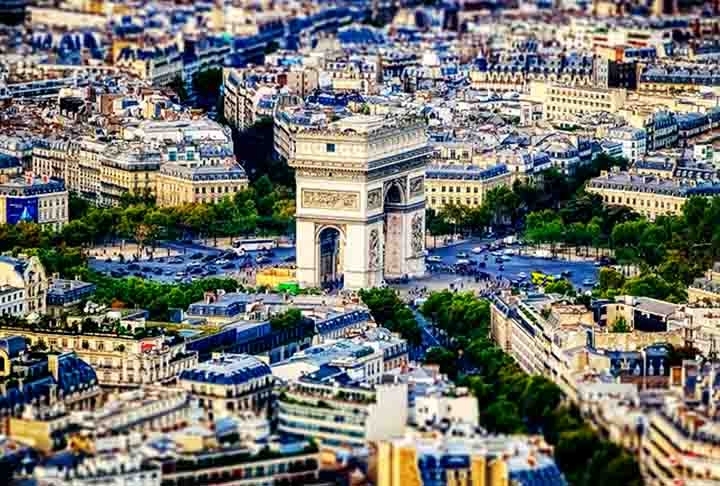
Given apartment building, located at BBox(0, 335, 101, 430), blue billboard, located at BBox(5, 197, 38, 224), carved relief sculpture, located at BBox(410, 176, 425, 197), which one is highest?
carved relief sculpture, located at BBox(410, 176, 425, 197)

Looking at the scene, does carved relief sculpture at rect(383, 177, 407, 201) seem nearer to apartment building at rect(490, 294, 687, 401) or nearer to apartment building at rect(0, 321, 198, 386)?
apartment building at rect(490, 294, 687, 401)

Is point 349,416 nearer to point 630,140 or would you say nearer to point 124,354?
point 124,354

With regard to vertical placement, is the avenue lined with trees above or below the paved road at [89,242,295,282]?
above

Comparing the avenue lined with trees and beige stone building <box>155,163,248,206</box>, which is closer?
the avenue lined with trees

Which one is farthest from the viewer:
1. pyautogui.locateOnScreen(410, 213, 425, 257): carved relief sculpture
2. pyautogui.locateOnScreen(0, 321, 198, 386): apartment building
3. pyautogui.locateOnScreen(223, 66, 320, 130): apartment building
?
pyautogui.locateOnScreen(223, 66, 320, 130): apartment building

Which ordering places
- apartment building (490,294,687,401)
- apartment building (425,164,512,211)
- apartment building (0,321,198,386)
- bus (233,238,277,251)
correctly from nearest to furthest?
apartment building (490,294,687,401) → apartment building (0,321,198,386) → bus (233,238,277,251) → apartment building (425,164,512,211)

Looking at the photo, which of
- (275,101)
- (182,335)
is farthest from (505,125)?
(182,335)

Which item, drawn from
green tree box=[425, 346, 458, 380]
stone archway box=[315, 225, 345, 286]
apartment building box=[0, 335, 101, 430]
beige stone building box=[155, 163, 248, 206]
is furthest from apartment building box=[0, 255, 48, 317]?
beige stone building box=[155, 163, 248, 206]
